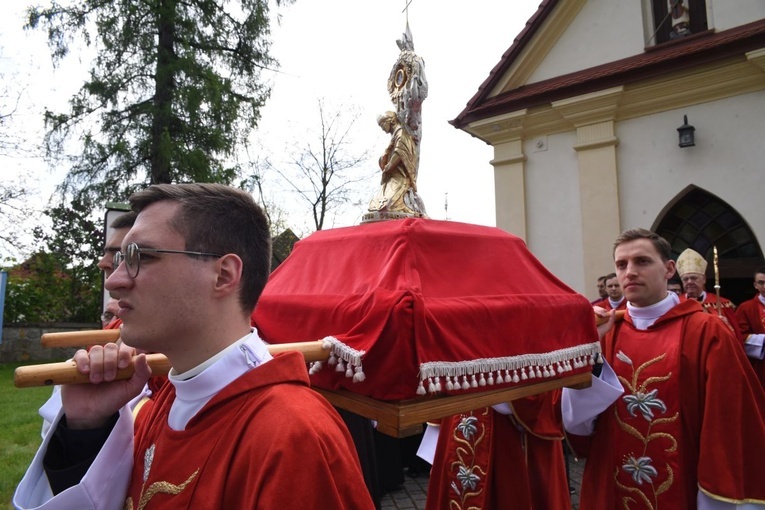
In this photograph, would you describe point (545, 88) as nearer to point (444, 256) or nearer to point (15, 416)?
point (444, 256)

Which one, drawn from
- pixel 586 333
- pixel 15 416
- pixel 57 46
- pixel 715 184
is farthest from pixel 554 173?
pixel 57 46

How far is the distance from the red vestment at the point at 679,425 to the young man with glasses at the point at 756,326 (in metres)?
4.28

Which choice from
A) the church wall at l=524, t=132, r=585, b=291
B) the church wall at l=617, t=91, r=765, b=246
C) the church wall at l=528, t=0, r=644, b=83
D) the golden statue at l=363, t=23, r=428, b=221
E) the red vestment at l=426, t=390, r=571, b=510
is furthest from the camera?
the church wall at l=524, t=132, r=585, b=291

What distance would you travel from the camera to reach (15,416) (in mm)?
6758

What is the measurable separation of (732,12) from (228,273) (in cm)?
1007

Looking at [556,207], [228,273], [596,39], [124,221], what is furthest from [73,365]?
[596,39]

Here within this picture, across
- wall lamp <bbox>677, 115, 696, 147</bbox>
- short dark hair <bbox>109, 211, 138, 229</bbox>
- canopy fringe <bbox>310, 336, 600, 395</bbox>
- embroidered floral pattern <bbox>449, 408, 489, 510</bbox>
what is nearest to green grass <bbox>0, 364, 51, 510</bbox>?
short dark hair <bbox>109, 211, 138, 229</bbox>

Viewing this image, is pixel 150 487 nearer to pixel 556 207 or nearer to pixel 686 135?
pixel 686 135

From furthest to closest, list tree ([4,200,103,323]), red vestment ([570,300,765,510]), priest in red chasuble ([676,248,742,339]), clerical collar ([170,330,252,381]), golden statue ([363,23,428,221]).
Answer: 1. tree ([4,200,103,323])
2. priest in red chasuble ([676,248,742,339])
3. golden statue ([363,23,428,221])
4. red vestment ([570,300,765,510])
5. clerical collar ([170,330,252,381])

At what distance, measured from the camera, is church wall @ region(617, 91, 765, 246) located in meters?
7.50

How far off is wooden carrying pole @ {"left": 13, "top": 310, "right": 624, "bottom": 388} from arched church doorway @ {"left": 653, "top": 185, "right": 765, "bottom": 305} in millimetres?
8381

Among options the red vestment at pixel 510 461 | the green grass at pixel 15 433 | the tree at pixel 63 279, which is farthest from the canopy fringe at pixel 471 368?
the tree at pixel 63 279

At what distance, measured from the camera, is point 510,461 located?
8.41ft

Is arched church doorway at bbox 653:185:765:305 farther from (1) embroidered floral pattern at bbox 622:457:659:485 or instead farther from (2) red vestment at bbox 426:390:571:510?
(2) red vestment at bbox 426:390:571:510
